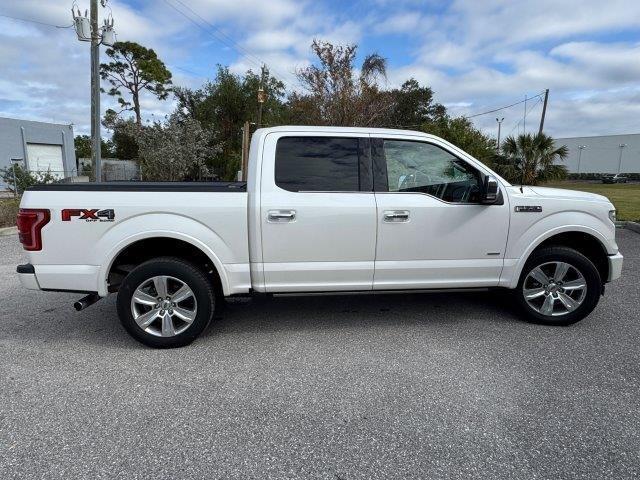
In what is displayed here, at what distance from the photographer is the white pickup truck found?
147 inches

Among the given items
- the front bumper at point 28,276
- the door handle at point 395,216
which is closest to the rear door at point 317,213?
the door handle at point 395,216

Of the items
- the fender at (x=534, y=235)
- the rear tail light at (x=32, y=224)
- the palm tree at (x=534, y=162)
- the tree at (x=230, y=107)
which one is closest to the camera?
the rear tail light at (x=32, y=224)

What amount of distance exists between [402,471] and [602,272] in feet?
11.4

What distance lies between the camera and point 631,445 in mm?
2557

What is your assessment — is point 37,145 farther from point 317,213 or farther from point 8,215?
point 317,213

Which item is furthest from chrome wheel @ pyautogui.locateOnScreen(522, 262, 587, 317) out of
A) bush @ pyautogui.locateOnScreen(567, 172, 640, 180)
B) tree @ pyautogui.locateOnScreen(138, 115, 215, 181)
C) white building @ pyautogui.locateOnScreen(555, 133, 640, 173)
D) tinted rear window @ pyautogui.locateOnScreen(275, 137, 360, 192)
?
white building @ pyautogui.locateOnScreen(555, 133, 640, 173)

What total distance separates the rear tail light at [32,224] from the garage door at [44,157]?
1253 inches

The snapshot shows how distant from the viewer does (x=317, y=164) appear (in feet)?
13.2

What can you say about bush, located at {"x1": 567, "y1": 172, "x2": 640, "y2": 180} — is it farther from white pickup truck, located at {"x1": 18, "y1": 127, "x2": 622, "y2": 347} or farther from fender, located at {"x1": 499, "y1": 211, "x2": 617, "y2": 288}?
white pickup truck, located at {"x1": 18, "y1": 127, "x2": 622, "y2": 347}

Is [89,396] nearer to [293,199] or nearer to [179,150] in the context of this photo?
[293,199]

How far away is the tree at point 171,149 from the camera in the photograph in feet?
65.2

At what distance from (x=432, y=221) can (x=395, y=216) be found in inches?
14.5

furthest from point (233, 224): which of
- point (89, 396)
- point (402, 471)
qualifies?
point (402, 471)

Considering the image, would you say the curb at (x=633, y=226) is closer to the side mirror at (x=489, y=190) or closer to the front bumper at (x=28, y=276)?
the side mirror at (x=489, y=190)
